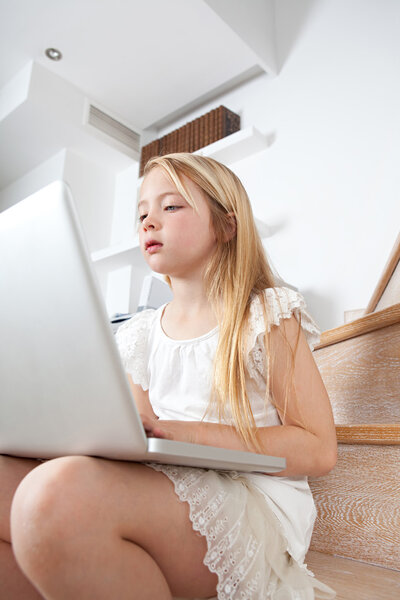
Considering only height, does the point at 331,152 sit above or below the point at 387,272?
above

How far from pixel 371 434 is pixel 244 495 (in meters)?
0.29

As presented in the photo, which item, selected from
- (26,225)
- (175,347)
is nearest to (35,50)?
(175,347)

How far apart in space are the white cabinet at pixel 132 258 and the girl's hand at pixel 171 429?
152 cm

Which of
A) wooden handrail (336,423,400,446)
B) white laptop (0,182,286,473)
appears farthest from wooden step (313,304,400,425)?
white laptop (0,182,286,473)

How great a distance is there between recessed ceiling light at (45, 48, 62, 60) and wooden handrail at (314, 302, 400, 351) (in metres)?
2.12

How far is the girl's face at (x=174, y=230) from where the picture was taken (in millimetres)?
821

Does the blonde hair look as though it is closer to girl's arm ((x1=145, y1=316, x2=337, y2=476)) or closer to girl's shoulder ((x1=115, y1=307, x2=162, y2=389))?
girl's arm ((x1=145, y1=316, x2=337, y2=476))

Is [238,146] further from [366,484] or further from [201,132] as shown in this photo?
[366,484]

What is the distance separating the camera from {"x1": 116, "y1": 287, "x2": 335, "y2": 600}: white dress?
19.7 inches

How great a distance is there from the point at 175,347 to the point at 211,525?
0.36 metres

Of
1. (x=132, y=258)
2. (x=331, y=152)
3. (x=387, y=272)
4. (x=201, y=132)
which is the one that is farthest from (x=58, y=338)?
(x=201, y=132)

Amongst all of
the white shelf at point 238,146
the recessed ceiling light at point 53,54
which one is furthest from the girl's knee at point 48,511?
the recessed ceiling light at point 53,54

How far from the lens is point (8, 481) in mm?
576

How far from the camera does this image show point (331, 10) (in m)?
2.15
